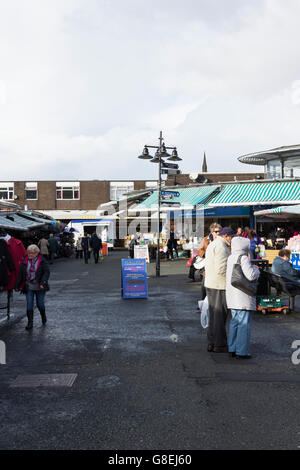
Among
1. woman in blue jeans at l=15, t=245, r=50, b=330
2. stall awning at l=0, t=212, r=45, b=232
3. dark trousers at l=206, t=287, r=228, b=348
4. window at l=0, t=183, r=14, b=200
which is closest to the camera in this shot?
dark trousers at l=206, t=287, r=228, b=348

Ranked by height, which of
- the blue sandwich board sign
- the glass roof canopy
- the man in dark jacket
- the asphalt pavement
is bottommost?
the asphalt pavement

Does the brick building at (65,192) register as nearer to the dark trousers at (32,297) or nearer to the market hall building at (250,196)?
the market hall building at (250,196)

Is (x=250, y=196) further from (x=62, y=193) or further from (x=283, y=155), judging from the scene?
(x=62, y=193)

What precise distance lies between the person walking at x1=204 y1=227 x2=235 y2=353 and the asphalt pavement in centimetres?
27

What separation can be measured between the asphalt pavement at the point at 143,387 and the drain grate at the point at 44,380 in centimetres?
1

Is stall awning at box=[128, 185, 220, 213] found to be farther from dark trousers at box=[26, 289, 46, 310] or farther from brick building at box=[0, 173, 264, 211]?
brick building at box=[0, 173, 264, 211]

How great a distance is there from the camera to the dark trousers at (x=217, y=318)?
6.79 meters

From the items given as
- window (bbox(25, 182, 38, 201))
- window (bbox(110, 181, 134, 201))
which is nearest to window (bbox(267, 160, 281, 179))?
window (bbox(110, 181, 134, 201))

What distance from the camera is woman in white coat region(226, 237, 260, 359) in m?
6.32

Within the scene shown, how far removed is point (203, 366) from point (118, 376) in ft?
4.00

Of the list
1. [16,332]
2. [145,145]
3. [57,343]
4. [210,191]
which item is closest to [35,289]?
[16,332]

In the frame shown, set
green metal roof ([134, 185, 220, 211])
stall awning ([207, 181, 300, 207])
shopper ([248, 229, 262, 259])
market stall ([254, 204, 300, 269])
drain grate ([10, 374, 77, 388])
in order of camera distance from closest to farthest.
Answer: drain grate ([10, 374, 77, 388])
shopper ([248, 229, 262, 259])
market stall ([254, 204, 300, 269])
stall awning ([207, 181, 300, 207])
green metal roof ([134, 185, 220, 211])

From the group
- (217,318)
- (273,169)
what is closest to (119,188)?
(273,169)

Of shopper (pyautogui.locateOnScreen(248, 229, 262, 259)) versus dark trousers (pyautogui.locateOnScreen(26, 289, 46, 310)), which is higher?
shopper (pyautogui.locateOnScreen(248, 229, 262, 259))
